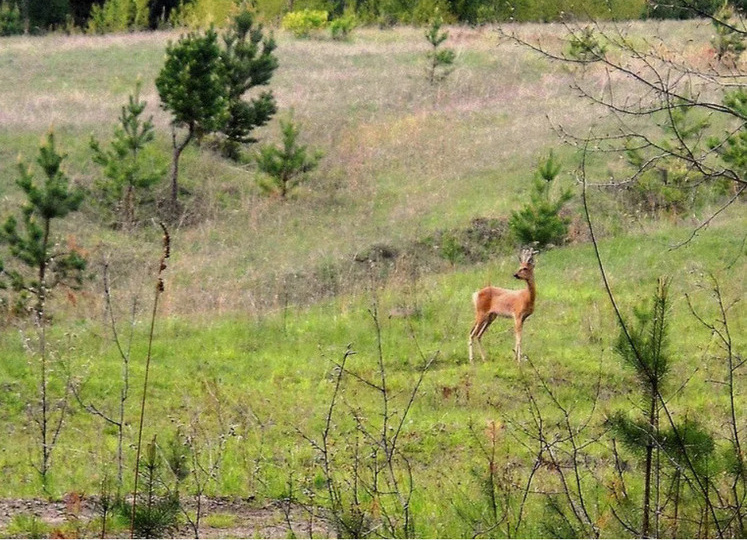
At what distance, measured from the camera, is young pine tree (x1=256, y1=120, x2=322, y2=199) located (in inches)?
894

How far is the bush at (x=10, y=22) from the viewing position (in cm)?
4562

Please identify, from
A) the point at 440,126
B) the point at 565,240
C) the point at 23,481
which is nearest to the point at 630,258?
the point at 565,240

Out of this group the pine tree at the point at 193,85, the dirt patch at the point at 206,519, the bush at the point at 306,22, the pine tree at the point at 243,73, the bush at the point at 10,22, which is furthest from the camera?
the bush at the point at 306,22

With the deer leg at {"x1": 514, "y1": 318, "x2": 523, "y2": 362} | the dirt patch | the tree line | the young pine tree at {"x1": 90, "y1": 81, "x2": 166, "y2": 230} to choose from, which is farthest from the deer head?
the tree line

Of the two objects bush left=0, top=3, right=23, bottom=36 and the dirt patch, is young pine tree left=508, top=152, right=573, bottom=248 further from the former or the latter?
bush left=0, top=3, right=23, bottom=36

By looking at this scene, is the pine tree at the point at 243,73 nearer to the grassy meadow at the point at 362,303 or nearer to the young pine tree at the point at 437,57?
the grassy meadow at the point at 362,303

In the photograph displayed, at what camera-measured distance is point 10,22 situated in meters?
46.0

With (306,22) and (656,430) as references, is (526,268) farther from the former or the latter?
(306,22)

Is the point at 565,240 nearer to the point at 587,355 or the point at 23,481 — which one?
the point at 587,355

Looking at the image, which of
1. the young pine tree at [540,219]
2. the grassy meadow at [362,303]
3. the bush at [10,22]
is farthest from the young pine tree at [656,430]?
the bush at [10,22]

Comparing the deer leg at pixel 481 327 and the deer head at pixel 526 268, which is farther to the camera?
the deer leg at pixel 481 327

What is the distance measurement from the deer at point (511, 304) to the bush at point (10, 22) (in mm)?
39366

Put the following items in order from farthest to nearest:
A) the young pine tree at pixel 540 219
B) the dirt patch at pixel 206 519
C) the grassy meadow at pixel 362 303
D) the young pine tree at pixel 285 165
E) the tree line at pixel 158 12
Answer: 1. the tree line at pixel 158 12
2. the young pine tree at pixel 285 165
3. the young pine tree at pixel 540 219
4. the grassy meadow at pixel 362 303
5. the dirt patch at pixel 206 519

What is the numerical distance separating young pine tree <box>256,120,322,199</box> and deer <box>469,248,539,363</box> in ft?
37.9
